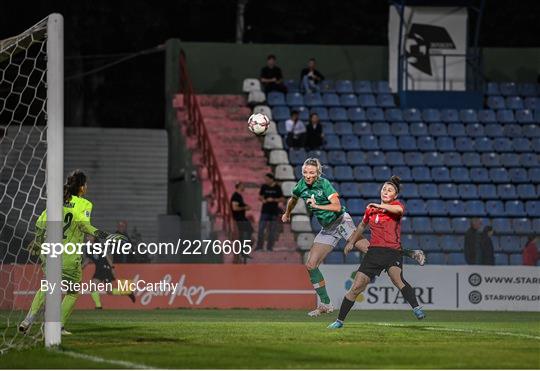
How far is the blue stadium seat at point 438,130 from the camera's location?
3550 centimetres

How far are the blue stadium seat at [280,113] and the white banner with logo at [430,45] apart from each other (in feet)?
12.1

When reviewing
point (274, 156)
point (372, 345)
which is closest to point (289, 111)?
point (274, 156)

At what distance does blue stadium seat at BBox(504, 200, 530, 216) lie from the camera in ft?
108

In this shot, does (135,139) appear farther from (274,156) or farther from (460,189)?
(460,189)

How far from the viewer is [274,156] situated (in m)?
34.1

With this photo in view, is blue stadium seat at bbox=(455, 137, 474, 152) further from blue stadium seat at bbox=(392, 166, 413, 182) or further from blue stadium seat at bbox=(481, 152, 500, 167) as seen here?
blue stadium seat at bbox=(392, 166, 413, 182)

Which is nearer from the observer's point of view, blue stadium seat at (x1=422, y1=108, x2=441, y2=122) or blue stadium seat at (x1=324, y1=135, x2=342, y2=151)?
blue stadium seat at (x1=324, y1=135, x2=342, y2=151)

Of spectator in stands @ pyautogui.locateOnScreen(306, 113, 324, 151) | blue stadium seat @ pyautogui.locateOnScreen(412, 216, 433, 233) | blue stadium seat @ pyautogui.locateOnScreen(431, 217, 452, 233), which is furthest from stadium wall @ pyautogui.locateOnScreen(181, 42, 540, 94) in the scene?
blue stadium seat @ pyautogui.locateOnScreen(431, 217, 452, 233)

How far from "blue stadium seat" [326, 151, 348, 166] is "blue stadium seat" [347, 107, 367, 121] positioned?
1853mm

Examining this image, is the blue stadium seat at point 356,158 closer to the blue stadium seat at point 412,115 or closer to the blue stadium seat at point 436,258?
the blue stadium seat at point 412,115

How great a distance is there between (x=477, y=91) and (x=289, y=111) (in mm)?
5335

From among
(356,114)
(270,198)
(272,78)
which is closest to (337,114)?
(356,114)

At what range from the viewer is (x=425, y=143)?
115 ft

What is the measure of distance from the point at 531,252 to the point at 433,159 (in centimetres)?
676
